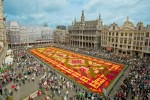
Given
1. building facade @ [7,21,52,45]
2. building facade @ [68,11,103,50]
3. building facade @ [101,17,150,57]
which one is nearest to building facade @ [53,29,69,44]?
building facade @ [7,21,52,45]

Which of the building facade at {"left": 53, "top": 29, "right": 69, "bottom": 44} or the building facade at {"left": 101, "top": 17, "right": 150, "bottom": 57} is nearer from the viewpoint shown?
the building facade at {"left": 101, "top": 17, "right": 150, "bottom": 57}

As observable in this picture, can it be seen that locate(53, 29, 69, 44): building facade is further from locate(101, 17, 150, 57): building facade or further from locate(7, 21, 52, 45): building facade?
locate(101, 17, 150, 57): building facade

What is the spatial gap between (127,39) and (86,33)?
2819 cm

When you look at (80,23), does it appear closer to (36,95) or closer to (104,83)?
(104,83)

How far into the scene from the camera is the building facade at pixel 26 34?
273 ft

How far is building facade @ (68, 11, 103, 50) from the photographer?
216ft

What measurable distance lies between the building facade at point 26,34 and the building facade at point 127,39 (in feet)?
198

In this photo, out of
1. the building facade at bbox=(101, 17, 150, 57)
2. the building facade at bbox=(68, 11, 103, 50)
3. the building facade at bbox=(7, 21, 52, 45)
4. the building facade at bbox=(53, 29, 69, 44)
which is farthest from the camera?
the building facade at bbox=(53, 29, 69, 44)

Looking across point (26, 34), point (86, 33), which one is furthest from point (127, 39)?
point (26, 34)

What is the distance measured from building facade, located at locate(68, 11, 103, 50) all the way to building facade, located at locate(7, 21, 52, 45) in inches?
1247

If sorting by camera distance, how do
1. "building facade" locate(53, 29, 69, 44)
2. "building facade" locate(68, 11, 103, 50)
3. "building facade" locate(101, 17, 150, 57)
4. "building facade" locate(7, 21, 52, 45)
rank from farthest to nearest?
"building facade" locate(53, 29, 69, 44)
"building facade" locate(7, 21, 52, 45)
"building facade" locate(68, 11, 103, 50)
"building facade" locate(101, 17, 150, 57)

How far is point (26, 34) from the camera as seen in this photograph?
91250 mm

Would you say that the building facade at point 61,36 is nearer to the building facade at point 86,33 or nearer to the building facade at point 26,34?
the building facade at point 26,34

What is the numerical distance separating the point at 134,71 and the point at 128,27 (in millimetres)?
26176
